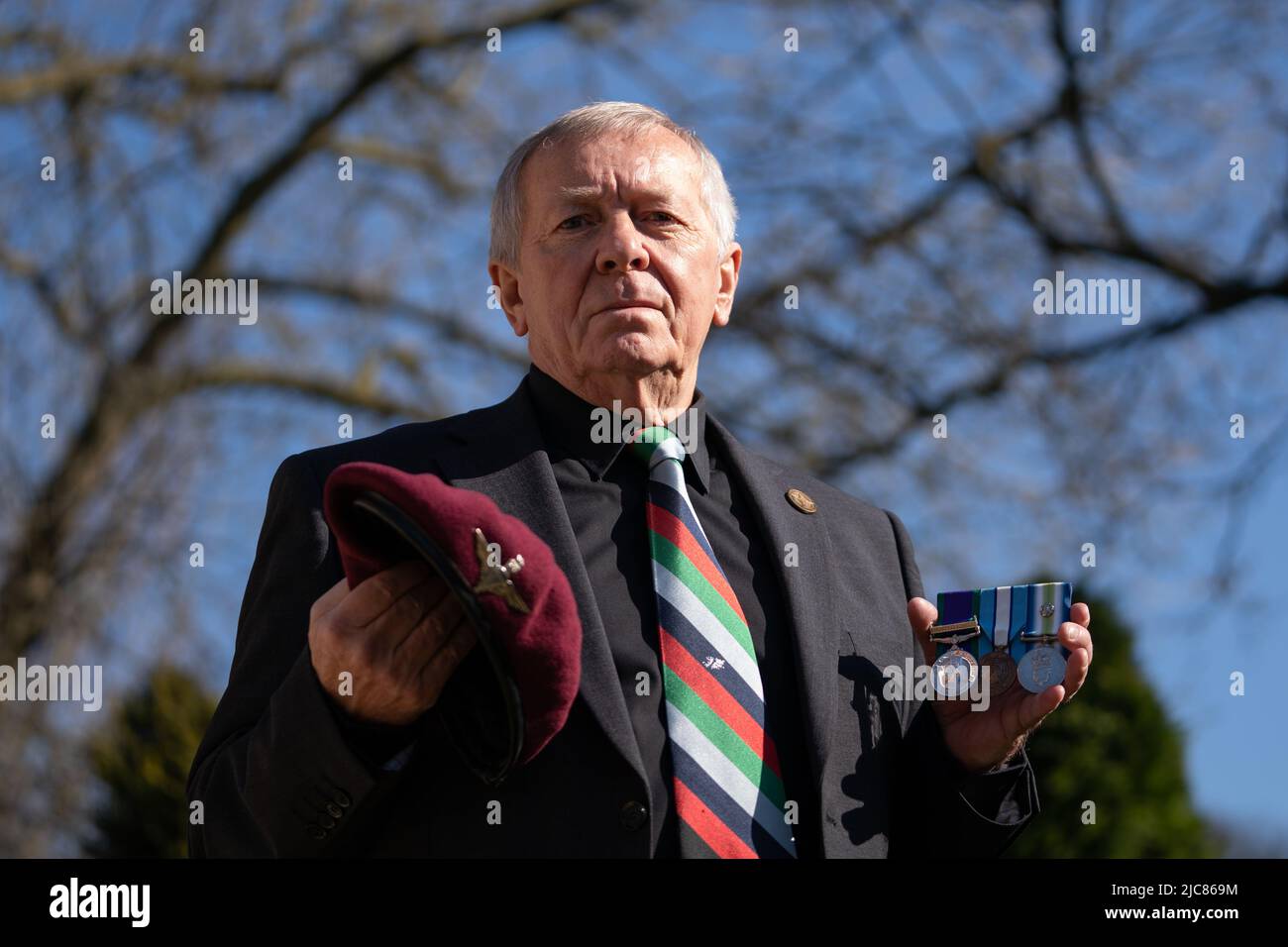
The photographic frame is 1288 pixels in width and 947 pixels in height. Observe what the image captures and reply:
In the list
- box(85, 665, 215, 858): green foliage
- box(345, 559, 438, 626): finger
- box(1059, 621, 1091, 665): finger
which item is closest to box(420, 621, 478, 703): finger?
box(345, 559, 438, 626): finger

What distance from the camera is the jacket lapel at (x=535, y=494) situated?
101 inches

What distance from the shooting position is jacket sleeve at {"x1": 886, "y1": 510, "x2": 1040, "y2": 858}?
A: 282 cm

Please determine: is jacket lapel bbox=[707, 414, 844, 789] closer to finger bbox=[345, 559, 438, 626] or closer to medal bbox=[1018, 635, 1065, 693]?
medal bbox=[1018, 635, 1065, 693]

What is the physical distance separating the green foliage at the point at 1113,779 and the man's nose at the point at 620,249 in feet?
15.2

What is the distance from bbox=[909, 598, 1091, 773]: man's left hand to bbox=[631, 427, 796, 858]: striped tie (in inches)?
12.9

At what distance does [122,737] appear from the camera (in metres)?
7.90

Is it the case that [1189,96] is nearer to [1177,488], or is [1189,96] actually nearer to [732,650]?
[1177,488]

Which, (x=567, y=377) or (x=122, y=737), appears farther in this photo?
(x=122, y=737)

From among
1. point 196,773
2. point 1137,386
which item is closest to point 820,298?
point 1137,386

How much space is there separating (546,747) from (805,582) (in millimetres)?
571

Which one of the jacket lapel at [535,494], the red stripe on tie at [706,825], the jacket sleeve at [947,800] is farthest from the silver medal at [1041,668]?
the jacket lapel at [535,494]

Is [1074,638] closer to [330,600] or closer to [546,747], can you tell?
[546,747]

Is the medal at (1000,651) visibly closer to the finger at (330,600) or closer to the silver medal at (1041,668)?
the silver medal at (1041,668)

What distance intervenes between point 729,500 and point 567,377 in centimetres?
36
